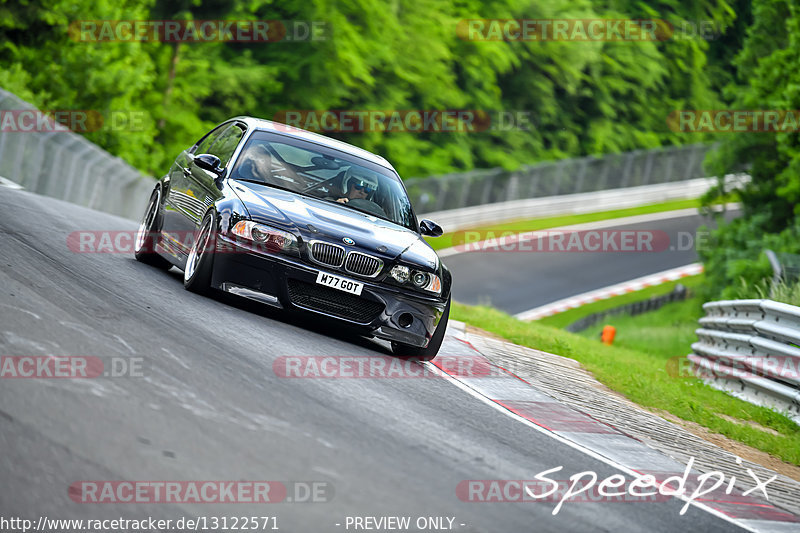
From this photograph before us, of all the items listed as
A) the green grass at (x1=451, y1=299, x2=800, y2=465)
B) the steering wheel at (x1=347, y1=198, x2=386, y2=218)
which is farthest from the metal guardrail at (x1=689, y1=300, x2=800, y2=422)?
the steering wheel at (x1=347, y1=198, x2=386, y2=218)

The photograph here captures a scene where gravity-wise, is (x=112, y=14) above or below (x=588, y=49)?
below

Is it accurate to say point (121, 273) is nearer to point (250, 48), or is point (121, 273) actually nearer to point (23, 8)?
point (23, 8)

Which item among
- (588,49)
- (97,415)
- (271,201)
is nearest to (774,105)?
(271,201)

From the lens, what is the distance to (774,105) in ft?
78.5

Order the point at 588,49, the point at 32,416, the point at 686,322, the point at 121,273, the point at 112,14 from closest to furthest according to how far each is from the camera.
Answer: the point at 32,416, the point at 121,273, the point at 686,322, the point at 112,14, the point at 588,49

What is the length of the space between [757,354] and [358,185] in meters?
5.21

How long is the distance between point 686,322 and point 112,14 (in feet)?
60.4

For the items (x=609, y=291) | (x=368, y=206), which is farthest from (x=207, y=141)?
(x=609, y=291)

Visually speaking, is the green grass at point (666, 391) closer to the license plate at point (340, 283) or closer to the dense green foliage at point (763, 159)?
the license plate at point (340, 283)

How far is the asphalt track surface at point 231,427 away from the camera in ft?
14.7

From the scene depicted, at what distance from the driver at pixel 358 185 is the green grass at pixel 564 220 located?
85.8 feet

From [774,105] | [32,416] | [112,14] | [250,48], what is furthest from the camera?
[250,48]

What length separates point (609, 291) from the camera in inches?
1353

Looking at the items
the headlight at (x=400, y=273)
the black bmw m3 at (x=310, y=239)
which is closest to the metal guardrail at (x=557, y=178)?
the black bmw m3 at (x=310, y=239)
